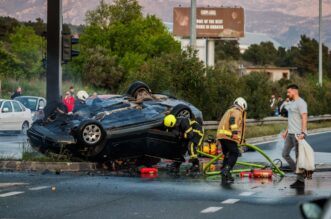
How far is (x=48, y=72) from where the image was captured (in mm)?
20359

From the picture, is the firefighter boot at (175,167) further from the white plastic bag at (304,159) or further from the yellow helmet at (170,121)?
the white plastic bag at (304,159)

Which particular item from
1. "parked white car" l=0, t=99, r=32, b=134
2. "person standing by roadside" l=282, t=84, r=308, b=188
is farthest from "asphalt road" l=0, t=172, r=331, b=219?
"parked white car" l=0, t=99, r=32, b=134

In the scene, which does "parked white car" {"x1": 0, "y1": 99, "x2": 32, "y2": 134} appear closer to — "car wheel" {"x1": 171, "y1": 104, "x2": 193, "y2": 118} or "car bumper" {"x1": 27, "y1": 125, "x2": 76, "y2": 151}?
"car bumper" {"x1": 27, "y1": 125, "x2": 76, "y2": 151}

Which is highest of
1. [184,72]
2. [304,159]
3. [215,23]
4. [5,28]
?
[215,23]

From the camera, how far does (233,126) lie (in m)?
14.8

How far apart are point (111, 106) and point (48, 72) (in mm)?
3072

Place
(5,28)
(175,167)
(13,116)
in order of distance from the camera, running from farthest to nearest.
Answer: (5,28) < (13,116) < (175,167)

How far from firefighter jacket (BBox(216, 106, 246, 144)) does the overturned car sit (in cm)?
223

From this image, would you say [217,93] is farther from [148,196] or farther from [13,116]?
[148,196]

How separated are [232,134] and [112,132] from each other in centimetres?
289

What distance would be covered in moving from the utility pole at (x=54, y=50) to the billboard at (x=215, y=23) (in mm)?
92969

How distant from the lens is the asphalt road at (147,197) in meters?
10.4

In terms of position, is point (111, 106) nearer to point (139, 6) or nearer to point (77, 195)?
point (77, 195)

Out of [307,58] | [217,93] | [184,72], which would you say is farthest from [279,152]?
[307,58]
